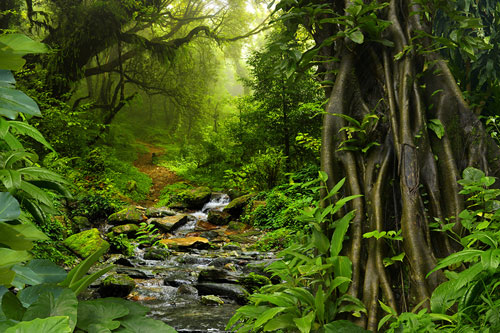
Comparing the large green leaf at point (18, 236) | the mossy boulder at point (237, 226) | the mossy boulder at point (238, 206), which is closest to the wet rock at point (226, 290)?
the large green leaf at point (18, 236)

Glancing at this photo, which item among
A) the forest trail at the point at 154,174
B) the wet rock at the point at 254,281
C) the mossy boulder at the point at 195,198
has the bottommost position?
the forest trail at the point at 154,174

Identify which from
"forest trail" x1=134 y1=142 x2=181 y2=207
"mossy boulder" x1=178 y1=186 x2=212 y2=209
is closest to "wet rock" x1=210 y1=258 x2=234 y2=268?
"mossy boulder" x1=178 y1=186 x2=212 y2=209

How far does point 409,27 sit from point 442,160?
3.47 ft

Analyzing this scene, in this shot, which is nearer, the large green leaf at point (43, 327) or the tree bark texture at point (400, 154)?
the large green leaf at point (43, 327)

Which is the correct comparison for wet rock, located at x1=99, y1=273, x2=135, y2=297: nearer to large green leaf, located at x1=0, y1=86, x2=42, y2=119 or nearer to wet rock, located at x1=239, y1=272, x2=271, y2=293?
wet rock, located at x1=239, y1=272, x2=271, y2=293

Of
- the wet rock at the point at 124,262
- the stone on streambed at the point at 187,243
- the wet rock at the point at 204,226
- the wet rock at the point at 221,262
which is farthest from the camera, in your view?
the wet rock at the point at 204,226

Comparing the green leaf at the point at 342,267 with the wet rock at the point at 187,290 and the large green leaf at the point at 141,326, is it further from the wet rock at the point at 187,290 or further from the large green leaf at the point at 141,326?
the wet rock at the point at 187,290

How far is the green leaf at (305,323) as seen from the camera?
6.05 ft

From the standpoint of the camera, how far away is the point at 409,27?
2674mm

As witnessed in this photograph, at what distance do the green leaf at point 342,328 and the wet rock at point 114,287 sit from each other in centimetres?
383

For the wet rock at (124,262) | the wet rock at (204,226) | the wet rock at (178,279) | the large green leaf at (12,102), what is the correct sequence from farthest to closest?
the wet rock at (204,226) < the wet rock at (124,262) < the wet rock at (178,279) < the large green leaf at (12,102)

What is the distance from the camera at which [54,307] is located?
2.89 feet

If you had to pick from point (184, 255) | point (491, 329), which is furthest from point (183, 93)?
point (491, 329)

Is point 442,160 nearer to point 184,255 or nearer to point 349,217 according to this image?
point 349,217
